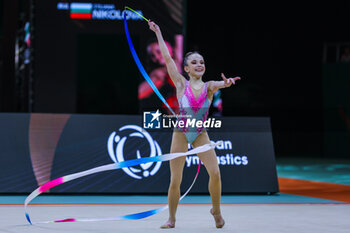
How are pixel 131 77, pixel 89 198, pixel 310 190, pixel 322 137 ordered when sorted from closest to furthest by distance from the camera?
pixel 89 198 < pixel 310 190 < pixel 131 77 < pixel 322 137

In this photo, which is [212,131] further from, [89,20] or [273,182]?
[89,20]

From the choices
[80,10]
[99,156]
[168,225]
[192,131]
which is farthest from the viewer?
[80,10]

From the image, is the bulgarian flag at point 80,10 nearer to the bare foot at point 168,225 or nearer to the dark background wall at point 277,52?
the dark background wall at point 277,52

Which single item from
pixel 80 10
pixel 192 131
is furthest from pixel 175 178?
pixel 80 10

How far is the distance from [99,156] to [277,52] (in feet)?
65.1

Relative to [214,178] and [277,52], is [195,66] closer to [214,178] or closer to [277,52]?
[214,178]

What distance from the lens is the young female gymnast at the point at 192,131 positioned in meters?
6.18

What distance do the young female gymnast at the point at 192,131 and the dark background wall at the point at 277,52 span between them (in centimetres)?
2002

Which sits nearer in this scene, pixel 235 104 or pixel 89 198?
pixel 89 198

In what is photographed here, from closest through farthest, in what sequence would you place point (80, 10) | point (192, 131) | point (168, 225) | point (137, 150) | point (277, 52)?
point (168, 225), point (192, 131), point (137, 150), point (80, 10), point (277, 52)

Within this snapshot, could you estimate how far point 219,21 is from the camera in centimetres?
2748

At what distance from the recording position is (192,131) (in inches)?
246

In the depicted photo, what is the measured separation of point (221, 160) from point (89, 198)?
229cm

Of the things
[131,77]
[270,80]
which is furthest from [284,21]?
[131,77]
